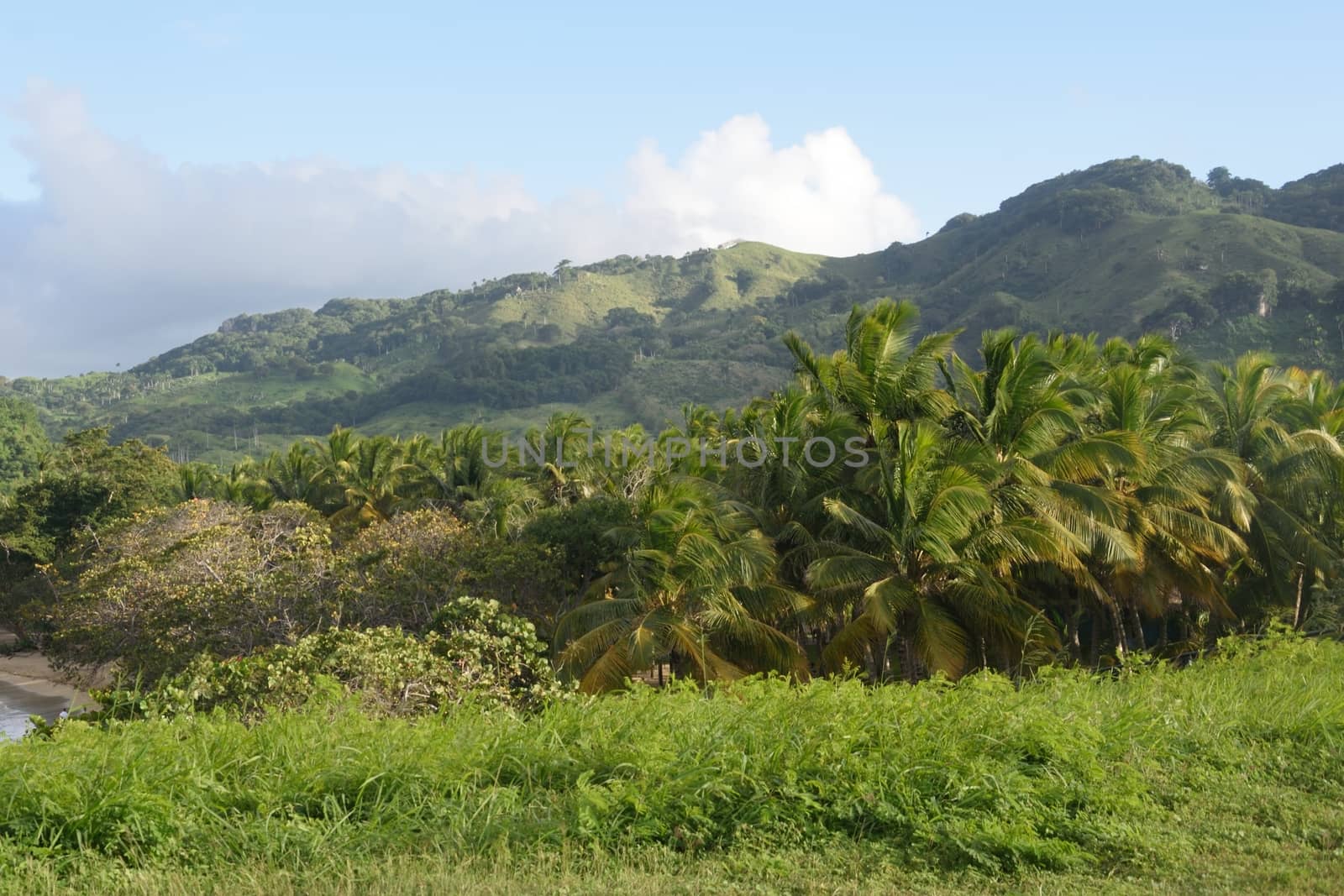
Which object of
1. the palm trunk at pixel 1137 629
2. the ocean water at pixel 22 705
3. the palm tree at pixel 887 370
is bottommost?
the ocean water at pixel 22 705

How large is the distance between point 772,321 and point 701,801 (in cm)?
13743

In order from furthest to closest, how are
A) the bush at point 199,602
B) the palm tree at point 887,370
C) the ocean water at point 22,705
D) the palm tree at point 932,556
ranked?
the ocean water at point 22,705 → the bush at point 199,602 → the palm tree at point 887,370 → the palm tree at point 932,556

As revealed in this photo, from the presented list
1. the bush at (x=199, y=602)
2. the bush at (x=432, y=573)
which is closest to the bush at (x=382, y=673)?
the bush at (x=199, y=602)

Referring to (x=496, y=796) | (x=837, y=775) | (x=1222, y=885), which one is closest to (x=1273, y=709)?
(x=1222, y=885)

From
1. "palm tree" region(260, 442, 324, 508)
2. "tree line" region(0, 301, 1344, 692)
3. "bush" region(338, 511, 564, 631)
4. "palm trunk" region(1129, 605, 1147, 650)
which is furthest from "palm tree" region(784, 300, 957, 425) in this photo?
"palm tree" region(260, 442, 324, 508)

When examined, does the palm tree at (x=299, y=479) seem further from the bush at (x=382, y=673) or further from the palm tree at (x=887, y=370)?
the bush at (x=382, y=673)

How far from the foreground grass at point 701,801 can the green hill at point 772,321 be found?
76.7m

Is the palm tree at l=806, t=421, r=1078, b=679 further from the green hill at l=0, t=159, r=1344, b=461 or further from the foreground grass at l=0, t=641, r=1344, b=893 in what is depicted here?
the green hill at l=0, t=159, r=1344, b=461

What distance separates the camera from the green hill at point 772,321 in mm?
92750

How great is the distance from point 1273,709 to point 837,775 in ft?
11.7

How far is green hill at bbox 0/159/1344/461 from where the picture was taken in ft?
304

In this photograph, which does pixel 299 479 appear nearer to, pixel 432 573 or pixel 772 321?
pixel 432 573

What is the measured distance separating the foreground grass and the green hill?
76.7m

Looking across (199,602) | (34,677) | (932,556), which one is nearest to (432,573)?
(199,602)
